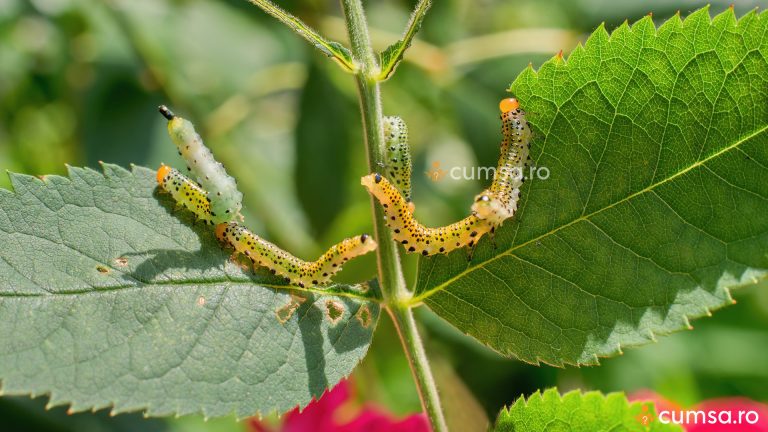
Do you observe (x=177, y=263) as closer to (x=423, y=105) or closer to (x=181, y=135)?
(x=181, y=135)

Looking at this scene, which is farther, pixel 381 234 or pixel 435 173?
pixel 435 173

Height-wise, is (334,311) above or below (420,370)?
above

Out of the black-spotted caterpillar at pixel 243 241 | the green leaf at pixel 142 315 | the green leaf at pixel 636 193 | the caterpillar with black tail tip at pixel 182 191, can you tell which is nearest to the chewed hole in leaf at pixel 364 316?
the green leaf at pixel 142 315

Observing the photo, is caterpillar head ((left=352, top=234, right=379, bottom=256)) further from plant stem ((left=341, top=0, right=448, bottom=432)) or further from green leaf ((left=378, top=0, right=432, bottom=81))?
green leaf ((left=378, top=0, right=432, bottom=81))

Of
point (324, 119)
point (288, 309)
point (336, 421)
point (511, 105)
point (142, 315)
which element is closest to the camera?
point (142, 315)

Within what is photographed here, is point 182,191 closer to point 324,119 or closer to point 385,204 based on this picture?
point 385,204

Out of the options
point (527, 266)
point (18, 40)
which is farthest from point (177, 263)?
point (18, 40)

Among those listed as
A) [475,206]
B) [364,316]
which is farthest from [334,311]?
[475,206]

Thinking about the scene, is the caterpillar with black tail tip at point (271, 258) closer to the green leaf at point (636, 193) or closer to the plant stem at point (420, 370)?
the plant stem at point (420, 370)
